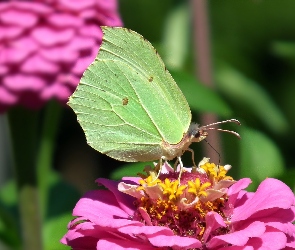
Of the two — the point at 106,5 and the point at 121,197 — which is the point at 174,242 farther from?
the point at 106,5

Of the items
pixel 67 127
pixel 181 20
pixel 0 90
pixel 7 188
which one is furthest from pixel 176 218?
pixel 67 127

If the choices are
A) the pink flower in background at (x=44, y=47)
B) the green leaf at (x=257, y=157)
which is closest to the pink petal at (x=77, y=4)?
the pink flower in background at (x=44, y=47)

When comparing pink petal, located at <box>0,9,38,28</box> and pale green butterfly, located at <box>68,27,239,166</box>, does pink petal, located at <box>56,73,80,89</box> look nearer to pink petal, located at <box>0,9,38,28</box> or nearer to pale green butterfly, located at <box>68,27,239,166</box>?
pink petal, located at <box>0,9,38,28</box>

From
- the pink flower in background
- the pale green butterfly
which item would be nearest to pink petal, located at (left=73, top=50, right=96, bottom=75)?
the pink flower in background

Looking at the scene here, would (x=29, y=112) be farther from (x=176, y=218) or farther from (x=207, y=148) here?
(x=176, y=218)

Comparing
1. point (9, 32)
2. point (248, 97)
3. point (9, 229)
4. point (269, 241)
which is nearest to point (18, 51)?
point (9, 32)

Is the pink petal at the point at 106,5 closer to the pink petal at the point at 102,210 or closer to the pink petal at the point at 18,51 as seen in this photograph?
the pink petal at the point at 18,51
